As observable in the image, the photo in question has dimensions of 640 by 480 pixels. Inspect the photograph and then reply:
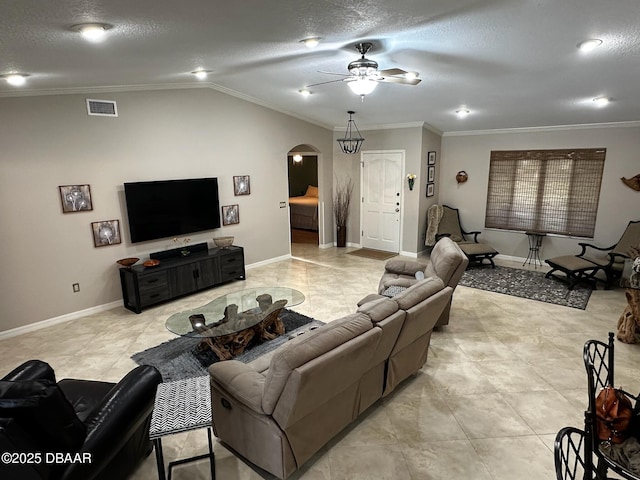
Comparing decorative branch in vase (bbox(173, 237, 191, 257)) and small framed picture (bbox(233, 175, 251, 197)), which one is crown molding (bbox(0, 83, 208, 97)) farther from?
decorative branch in vase (bbox(173, 237, 191, 257))

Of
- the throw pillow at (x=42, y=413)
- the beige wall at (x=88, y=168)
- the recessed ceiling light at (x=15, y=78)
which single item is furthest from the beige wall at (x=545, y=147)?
the throw pillow at (x=42, y=413)

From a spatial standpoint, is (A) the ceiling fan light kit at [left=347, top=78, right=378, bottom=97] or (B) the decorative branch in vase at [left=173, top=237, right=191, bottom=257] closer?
(A) the ceiling fan light kit at [left=347, top=78, right=378, bottom=97]

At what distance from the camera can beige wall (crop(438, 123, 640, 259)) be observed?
5.91m

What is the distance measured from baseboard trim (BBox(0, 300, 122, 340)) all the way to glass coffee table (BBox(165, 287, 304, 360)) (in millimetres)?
1888

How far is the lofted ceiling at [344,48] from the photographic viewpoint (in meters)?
2.37

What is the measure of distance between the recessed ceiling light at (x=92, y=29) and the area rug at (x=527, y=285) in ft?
17.7

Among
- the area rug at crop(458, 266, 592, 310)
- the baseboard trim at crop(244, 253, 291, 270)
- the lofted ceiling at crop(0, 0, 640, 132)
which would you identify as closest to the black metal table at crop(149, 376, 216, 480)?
the lofted ceiling at crop(0, 0, 640, 132)

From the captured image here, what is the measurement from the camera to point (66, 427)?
167cm

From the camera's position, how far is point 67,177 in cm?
448

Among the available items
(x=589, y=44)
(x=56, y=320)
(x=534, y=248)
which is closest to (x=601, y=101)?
(x=589, y=44)

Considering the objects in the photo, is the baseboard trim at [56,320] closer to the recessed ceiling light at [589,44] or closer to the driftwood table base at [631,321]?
the recessed ceiling light at [589,44]

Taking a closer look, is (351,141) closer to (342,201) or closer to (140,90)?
(342,201)

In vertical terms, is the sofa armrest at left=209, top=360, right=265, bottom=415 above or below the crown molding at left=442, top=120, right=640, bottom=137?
below

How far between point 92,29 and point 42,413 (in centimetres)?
225
